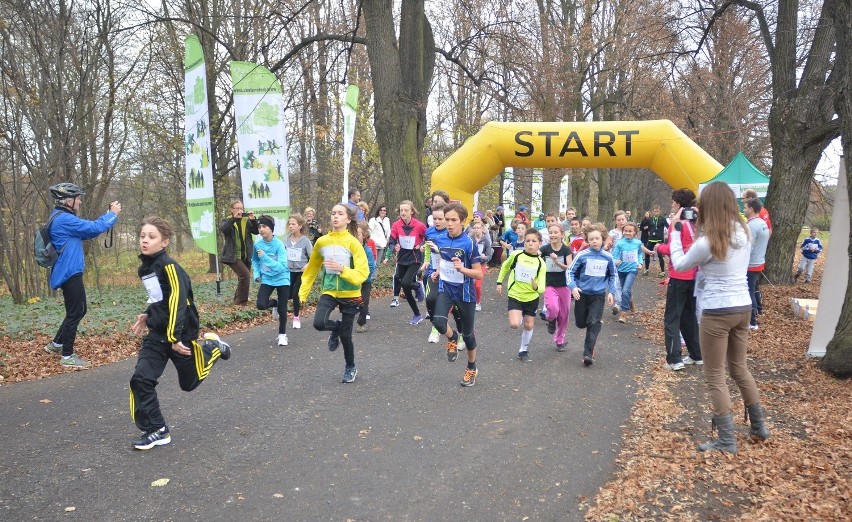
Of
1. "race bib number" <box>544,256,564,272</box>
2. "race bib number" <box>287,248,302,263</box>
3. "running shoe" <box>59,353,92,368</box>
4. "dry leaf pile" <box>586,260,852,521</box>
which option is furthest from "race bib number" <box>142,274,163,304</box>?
"race bib number" <box>544,256,564,272</box>

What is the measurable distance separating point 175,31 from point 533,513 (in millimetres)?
20595

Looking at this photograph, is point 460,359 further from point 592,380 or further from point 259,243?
point 259,243

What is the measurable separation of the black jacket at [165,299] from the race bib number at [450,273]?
2955 millimetres

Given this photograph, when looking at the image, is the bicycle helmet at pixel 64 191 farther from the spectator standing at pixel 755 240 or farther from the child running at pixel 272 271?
the spectator standing at pixel 755 240

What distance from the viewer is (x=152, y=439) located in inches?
193

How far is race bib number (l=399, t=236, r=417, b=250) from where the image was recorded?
10.6 m

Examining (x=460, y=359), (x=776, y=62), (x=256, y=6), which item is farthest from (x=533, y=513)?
(x=256, y=6)

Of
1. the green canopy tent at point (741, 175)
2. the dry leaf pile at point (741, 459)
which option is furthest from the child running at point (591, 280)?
the green canopy tent at point (741, 175)

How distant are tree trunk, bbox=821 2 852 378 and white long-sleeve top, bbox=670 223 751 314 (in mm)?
2571

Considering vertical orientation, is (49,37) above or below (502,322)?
above

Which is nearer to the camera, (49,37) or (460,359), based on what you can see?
(460,359)

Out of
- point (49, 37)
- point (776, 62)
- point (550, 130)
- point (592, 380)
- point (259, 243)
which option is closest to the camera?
point (592, 380)

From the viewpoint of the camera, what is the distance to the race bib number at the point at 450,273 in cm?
687

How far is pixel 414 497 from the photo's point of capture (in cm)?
410
